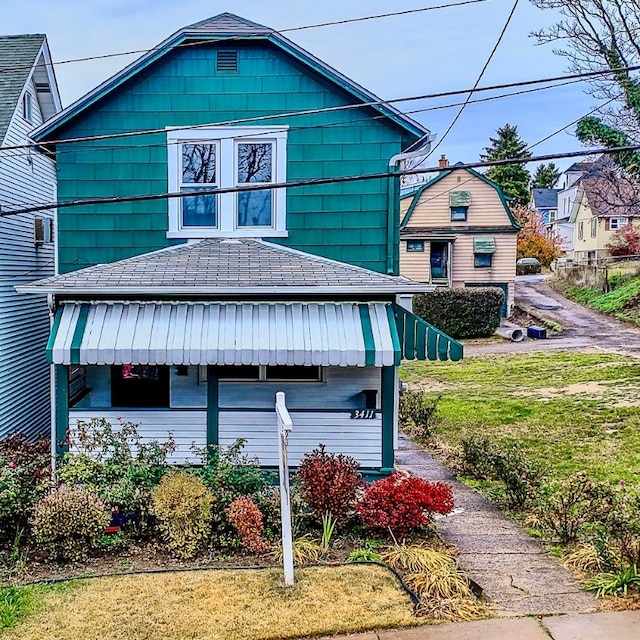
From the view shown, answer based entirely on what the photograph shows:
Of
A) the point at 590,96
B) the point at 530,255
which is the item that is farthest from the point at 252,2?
the point at 530,255

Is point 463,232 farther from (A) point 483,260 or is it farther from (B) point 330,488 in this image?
(B) point 330,488

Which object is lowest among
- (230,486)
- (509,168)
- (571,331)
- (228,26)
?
(230,486)

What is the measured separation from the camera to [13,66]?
1391cm

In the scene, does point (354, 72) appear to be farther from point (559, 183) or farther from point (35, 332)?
point (559, 183)

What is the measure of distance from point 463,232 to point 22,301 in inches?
873

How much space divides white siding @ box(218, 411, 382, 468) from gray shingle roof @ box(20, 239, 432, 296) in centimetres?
208

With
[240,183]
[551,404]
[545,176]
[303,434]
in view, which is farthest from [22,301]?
[545,176]

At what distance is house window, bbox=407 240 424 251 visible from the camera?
30.6m

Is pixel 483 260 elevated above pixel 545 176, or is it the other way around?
pixel 545 176

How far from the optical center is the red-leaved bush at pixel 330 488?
7988 millimetres

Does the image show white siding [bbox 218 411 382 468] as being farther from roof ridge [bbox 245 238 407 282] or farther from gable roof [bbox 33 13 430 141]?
gable roof [bbox 33 13 430 141]

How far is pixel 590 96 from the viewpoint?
2161 centimetres

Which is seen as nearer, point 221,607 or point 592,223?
point 221,607

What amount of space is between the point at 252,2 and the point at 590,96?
1391cm
